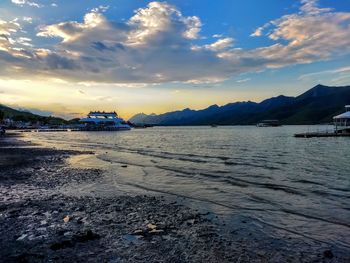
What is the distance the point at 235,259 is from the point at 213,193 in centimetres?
1095

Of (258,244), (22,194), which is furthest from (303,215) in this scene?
(22,194)

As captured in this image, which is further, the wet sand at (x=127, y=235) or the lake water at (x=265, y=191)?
the lake water at (x=265, y=191)

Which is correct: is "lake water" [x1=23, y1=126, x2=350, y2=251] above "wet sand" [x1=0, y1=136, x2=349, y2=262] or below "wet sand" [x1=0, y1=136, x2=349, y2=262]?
below

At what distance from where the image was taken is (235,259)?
9.57m

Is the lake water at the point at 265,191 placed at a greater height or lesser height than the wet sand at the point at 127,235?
lesser

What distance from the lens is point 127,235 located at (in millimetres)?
11539

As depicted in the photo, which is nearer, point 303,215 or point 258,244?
point 258,244

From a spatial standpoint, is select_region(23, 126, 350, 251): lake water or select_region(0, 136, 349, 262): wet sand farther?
select_region(23, 126, 350, 251): lake water

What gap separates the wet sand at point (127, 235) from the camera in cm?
964

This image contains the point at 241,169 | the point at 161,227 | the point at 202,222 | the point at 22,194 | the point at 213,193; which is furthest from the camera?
the point at 241,169

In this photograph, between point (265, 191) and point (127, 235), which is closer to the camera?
point (127, 235)

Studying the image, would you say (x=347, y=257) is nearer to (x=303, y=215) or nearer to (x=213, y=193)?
(x=303, y=215)

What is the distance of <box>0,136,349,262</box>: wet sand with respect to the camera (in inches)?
380

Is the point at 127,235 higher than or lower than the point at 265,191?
higher
